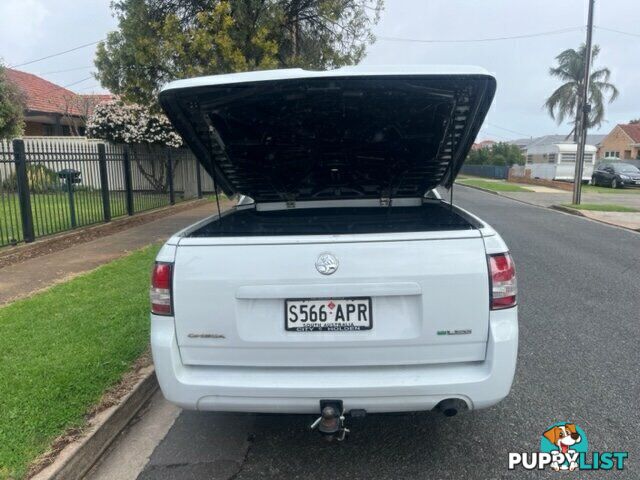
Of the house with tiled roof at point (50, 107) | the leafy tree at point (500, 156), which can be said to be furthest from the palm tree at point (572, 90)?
the house with tiled roof at point (50, 107)

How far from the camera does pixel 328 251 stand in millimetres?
2430

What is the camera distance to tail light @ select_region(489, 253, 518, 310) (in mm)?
2445

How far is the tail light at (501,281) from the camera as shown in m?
2.44

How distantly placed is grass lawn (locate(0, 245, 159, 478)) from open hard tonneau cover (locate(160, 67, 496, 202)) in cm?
161

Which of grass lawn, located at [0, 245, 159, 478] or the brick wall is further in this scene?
the brick wall

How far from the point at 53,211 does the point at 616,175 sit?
104ft

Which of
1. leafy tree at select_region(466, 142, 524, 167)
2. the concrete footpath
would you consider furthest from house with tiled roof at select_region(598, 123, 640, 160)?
the concrete footpath

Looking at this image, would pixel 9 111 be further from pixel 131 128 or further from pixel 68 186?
pixel 131 128

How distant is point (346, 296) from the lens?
242 cm

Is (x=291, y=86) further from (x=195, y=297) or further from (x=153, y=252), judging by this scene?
(x=153, y=252)

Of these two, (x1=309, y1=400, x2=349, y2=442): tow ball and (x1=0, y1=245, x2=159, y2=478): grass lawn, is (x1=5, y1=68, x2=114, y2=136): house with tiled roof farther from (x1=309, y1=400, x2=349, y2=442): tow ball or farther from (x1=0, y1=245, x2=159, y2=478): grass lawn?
(x1=309, y1=400, x2=349, y2=442): tow ball

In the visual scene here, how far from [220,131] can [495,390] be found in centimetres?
232

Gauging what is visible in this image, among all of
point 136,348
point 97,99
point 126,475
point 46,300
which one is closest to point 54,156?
point 46,300

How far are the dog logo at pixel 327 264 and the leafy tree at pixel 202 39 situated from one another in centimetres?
790
